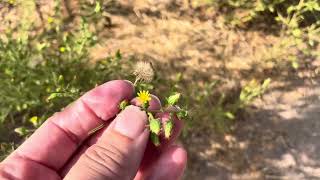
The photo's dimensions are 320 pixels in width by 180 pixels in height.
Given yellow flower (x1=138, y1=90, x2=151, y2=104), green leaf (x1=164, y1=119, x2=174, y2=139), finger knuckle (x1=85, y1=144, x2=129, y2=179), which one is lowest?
finger knuckle (x1=85, y1=144, x2=129, y2=179)

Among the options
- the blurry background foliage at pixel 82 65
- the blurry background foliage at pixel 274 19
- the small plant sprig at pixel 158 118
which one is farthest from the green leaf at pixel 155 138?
the blurry background foliage at pixel 274 19

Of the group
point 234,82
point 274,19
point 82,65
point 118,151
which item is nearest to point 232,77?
point 234,82

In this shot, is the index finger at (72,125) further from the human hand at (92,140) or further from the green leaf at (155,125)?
the green leaf at (155,125)

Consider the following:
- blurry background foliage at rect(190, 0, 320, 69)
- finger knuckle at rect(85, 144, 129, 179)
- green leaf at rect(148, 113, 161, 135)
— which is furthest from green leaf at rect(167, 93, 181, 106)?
blurry background foliage at rect(190, 0, 320, 69)

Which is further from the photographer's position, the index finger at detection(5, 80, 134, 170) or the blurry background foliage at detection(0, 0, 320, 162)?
the blurry background foliage at detection(0, 0, 320, 162)

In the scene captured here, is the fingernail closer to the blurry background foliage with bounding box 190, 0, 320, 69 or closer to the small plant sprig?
the small plant sprig

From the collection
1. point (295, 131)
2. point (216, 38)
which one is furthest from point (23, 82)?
point (295, 131)
